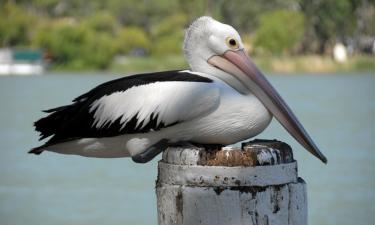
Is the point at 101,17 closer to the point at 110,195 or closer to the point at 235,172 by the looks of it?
the point at 110,195

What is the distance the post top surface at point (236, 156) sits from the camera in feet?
8.43

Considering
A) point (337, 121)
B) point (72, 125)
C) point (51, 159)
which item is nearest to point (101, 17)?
point (337, 121)

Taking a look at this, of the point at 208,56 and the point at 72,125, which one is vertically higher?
the point at 208,56

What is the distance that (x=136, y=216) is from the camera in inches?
288

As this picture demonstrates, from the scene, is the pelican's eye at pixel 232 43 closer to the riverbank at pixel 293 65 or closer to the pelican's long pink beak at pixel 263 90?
the pelican's long pink beak at pixel 263 90

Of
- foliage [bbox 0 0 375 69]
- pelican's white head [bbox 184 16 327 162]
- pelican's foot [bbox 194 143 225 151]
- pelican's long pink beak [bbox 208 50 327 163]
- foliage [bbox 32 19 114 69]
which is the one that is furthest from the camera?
foliage [bbox 32 19 114 69]

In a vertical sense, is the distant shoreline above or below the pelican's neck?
above

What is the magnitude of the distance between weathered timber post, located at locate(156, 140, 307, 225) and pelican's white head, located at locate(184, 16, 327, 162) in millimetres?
406

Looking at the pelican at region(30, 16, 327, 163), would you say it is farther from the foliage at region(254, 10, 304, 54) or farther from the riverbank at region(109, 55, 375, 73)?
the foliage at region(254, 10, 304, 54)

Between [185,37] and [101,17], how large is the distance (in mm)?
43125

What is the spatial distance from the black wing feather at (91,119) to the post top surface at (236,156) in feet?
1.27

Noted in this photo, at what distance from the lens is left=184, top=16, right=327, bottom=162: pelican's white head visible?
3.00 metres

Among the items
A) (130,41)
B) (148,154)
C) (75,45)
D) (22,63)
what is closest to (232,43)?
(148,154)

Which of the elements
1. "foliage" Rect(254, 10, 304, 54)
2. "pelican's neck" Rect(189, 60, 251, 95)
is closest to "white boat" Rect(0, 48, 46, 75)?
"foliage" Rect(254, 10, 304, 54)
